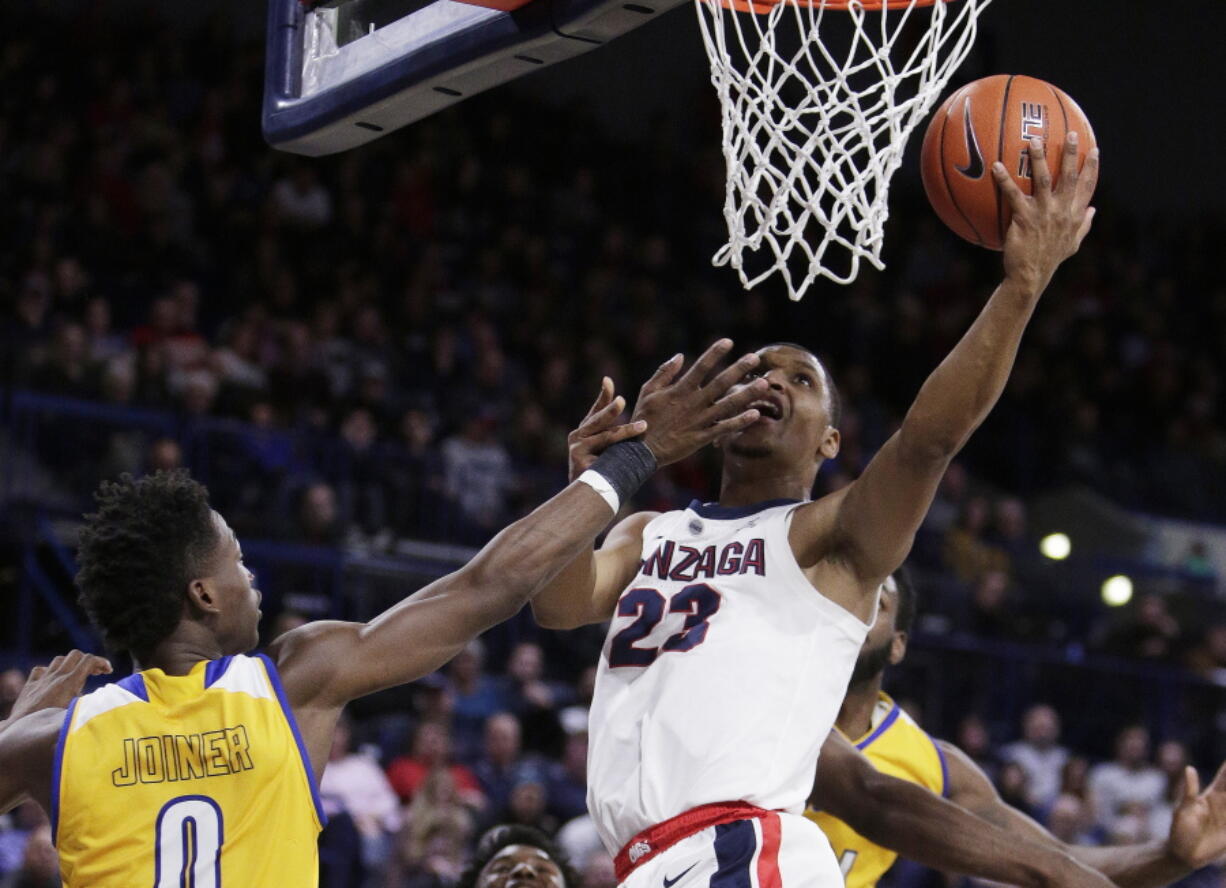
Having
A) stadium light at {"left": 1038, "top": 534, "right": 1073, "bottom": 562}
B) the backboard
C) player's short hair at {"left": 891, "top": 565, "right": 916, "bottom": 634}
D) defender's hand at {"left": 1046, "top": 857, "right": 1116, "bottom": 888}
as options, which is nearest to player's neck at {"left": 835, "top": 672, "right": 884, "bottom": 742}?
player's short hair at {"left": 891, "top": 565, "right": 916, "bottom": 634}

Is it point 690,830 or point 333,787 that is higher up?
point 690,830

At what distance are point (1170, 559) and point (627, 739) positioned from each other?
34.0ft

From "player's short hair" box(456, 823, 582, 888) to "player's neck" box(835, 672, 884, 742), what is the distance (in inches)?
32.8

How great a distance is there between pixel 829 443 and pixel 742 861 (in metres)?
1.05

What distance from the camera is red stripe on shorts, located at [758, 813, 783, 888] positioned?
3.30 m

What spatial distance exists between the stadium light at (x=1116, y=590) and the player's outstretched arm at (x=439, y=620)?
8.80 metres

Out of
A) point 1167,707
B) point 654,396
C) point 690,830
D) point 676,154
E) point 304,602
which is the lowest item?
point 1167,707

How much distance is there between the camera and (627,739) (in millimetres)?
3498

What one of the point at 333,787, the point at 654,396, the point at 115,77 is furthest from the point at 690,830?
the point at 115,77

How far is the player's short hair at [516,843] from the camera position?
4492 millimetres

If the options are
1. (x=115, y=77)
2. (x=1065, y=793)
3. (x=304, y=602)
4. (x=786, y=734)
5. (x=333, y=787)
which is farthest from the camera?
(x=115, y=77)

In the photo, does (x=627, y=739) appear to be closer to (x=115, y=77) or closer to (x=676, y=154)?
(x=115, y=77)

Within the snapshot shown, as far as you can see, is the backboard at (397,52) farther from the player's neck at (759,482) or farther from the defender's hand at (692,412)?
the player's neck at (759,482)

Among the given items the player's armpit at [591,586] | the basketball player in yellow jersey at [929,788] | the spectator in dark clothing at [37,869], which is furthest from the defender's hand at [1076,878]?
the spectator in dark clothing at [37,869]
